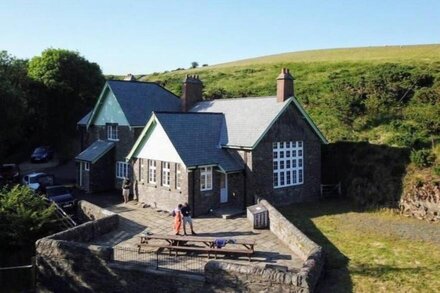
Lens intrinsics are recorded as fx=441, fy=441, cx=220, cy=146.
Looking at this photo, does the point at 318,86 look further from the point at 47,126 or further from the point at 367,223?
the point at 47,126

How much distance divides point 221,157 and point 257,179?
2.54 metres

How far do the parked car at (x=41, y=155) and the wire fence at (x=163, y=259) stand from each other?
114 feet

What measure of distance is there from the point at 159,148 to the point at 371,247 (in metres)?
13.3

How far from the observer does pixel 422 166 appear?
87.7ft

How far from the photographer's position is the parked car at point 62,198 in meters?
26.8

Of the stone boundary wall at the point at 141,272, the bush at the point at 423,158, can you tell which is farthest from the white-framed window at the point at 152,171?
the bush at the point at 423,158

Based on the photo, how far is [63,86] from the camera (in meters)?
50.9

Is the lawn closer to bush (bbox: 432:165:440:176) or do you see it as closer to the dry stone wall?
the dry stone wall

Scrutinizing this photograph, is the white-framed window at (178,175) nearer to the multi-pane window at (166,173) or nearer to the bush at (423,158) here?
the multi-pane window at (166,173)

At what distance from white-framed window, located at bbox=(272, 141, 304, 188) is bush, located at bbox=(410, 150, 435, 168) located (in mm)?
6978

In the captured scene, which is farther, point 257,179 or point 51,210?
point 257,179

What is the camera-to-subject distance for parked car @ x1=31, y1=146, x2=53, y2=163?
1953 inches

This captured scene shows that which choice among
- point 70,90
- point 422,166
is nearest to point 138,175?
point 422,166

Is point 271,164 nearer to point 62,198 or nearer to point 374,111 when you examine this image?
point 62,198
